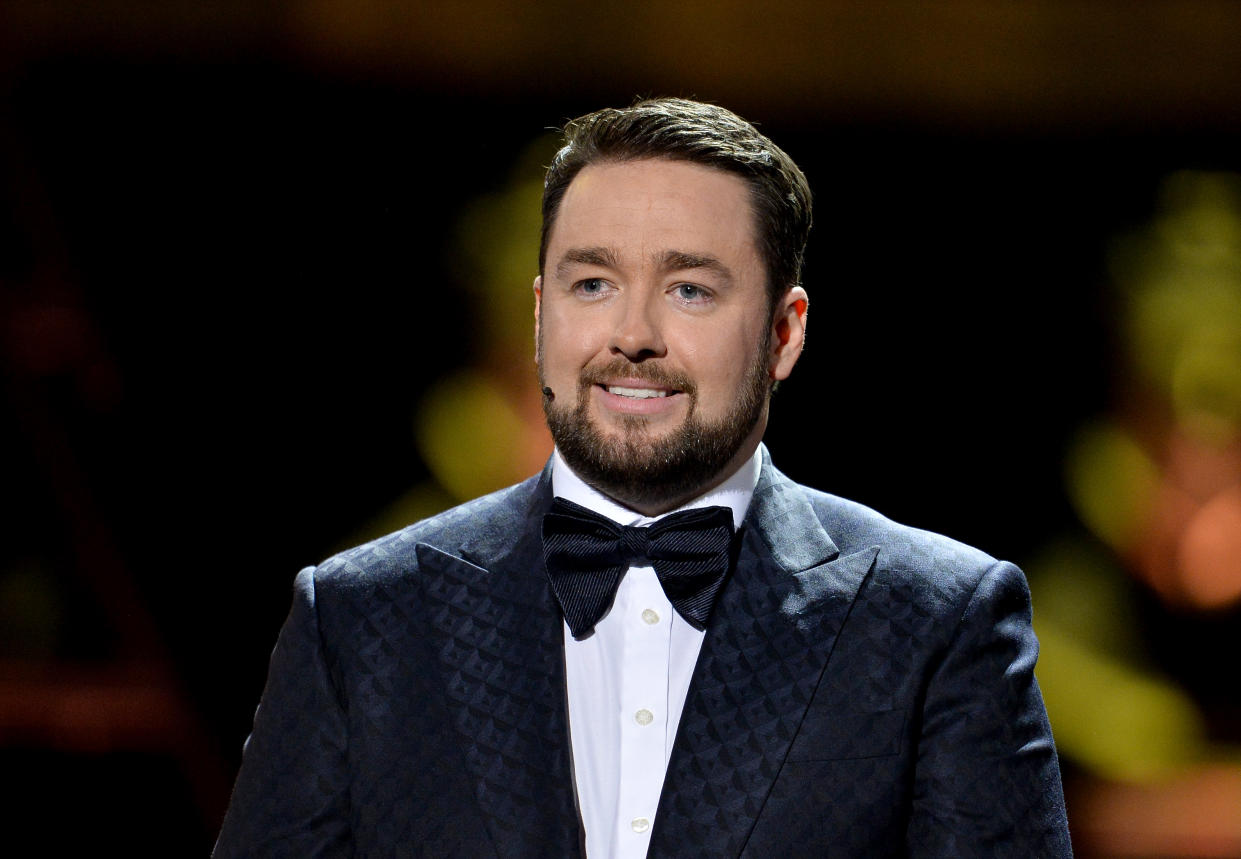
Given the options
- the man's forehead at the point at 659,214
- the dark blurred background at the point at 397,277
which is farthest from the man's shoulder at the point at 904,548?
the dark blurred background at the point at 397,277

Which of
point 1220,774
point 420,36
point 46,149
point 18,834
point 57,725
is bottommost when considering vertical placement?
point 1220,774

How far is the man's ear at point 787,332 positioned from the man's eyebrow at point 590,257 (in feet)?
0.90

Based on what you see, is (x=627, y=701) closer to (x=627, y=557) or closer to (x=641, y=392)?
(x=627, y=557)

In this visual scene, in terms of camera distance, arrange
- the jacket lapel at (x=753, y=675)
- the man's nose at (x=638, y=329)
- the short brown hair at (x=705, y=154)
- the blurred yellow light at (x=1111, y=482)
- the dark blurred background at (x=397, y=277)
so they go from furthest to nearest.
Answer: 1. the blurred yellow light at (x=1111, y=482)
2. the dark blurred background at (x=397, y=277)
3. the short brown hair at (x=705, y=154)
4. the man's nose at (x=638, y=329)
5. the jacket lapel at (x=753, y=675)

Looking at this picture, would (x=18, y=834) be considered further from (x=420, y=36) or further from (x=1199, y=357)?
(x=1199, y=357)

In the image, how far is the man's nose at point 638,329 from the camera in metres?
1.65

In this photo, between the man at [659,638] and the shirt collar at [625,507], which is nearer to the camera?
the man at [659,638]

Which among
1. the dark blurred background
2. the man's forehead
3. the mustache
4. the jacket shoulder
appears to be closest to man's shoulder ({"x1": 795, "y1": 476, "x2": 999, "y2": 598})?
the jacket shoulder

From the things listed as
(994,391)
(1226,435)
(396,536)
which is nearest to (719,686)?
(396,536)

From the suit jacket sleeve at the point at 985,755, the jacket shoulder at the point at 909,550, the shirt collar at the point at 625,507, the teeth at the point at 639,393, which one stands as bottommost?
the suit jacket sleeve at the point at 985,755

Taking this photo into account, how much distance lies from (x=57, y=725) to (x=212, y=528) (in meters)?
0.62

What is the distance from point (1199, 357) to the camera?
3.53 metres

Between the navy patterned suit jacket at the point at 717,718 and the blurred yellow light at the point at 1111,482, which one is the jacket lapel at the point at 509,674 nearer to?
the navy patterned suit jacket at the point at 717,718

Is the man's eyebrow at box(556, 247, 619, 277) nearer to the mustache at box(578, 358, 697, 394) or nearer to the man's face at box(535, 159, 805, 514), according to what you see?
the man's face at box(535, 159, 805, 514)
